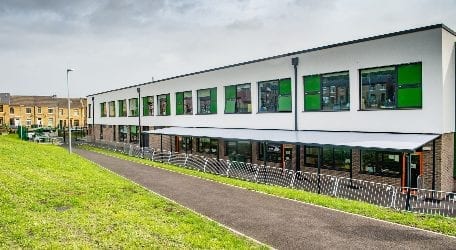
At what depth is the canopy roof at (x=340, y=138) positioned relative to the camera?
14.6m

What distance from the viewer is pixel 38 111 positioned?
87812 mm

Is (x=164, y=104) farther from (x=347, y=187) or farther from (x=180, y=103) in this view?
(x=347, y=187)

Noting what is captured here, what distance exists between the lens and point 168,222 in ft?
32.6

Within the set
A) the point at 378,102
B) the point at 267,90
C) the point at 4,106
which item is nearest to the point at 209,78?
the point at 267,90

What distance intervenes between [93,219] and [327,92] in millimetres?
13777

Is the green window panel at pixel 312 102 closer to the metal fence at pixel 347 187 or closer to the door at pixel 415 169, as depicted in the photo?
the metal fence at pixel 347 187

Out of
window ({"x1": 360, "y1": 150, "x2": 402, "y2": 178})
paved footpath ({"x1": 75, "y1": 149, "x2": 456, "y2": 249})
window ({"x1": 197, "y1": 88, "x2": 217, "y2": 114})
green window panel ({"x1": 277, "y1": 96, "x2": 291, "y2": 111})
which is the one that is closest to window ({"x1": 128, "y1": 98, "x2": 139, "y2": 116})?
window ({"x1": 197, "y1": 88, "x2": 217, "y2": 114})

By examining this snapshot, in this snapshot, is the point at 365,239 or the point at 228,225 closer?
the point at 365,239

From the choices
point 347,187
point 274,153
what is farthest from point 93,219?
point 274,153

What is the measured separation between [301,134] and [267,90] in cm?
447

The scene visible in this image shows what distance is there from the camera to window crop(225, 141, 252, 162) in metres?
24.2

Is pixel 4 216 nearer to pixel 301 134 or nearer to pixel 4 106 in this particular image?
pixel 301 134

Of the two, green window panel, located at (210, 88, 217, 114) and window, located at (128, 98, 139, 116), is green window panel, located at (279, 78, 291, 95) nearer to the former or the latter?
green window panel, located at (210, 88, 217, 114)

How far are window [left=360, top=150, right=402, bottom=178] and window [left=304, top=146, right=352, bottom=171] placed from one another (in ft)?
2.63
